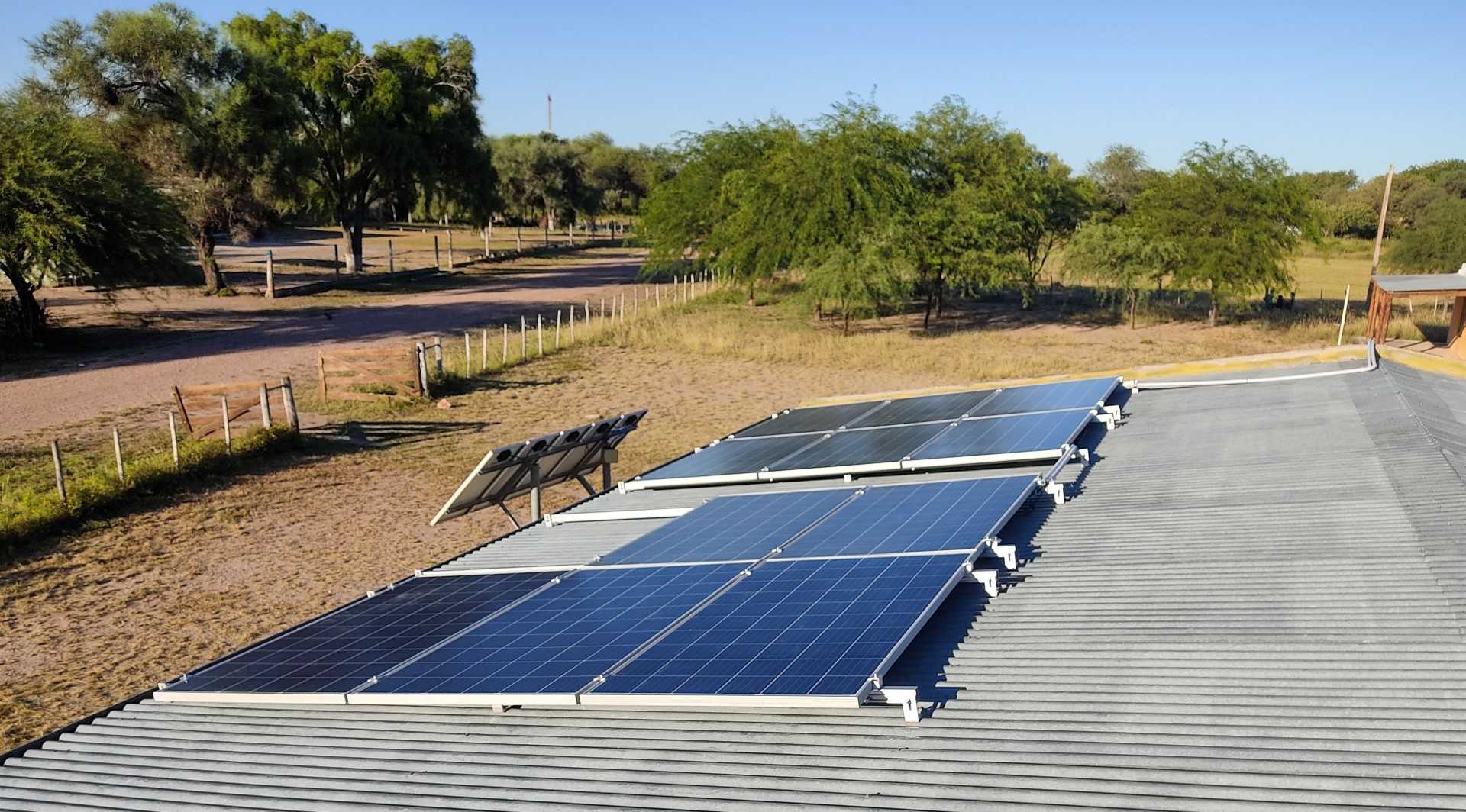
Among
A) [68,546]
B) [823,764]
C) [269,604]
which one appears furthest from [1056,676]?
[68,546]

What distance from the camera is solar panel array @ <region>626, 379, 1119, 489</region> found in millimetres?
12164

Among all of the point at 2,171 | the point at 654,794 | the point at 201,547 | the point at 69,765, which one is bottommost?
the point at 201,547

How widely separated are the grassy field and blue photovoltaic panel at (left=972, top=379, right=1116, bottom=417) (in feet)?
29.3

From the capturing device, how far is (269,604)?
1520 cm

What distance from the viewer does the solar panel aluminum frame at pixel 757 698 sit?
5.93 meters

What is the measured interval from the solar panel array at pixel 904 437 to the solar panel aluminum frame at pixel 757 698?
5.61m

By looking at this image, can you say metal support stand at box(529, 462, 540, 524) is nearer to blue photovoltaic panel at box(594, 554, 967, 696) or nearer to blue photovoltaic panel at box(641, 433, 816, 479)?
blue photovoltaic panel at box(641, 433, 816, 479)

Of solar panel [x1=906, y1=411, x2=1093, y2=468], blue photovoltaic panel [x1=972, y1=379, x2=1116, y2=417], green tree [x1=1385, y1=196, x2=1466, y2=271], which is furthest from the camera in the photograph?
green tree [x1=1385, y1=196, x2=1466, y2=271]

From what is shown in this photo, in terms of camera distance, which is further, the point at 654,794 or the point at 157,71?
the point at 157,71

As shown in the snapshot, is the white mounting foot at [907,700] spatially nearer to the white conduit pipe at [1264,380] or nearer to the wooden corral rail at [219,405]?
the white conduit pipe at [1264,380]

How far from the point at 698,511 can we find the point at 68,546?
1249cm

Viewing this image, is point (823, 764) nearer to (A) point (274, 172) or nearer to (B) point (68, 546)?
(B) point (68, 546)

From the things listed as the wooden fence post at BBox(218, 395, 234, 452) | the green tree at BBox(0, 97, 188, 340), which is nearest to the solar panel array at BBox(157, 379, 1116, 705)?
the wooden fence post at BBox(218, 395, 234, 452)

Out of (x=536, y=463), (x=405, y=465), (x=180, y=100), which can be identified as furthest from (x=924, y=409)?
(x=180, y=100)
